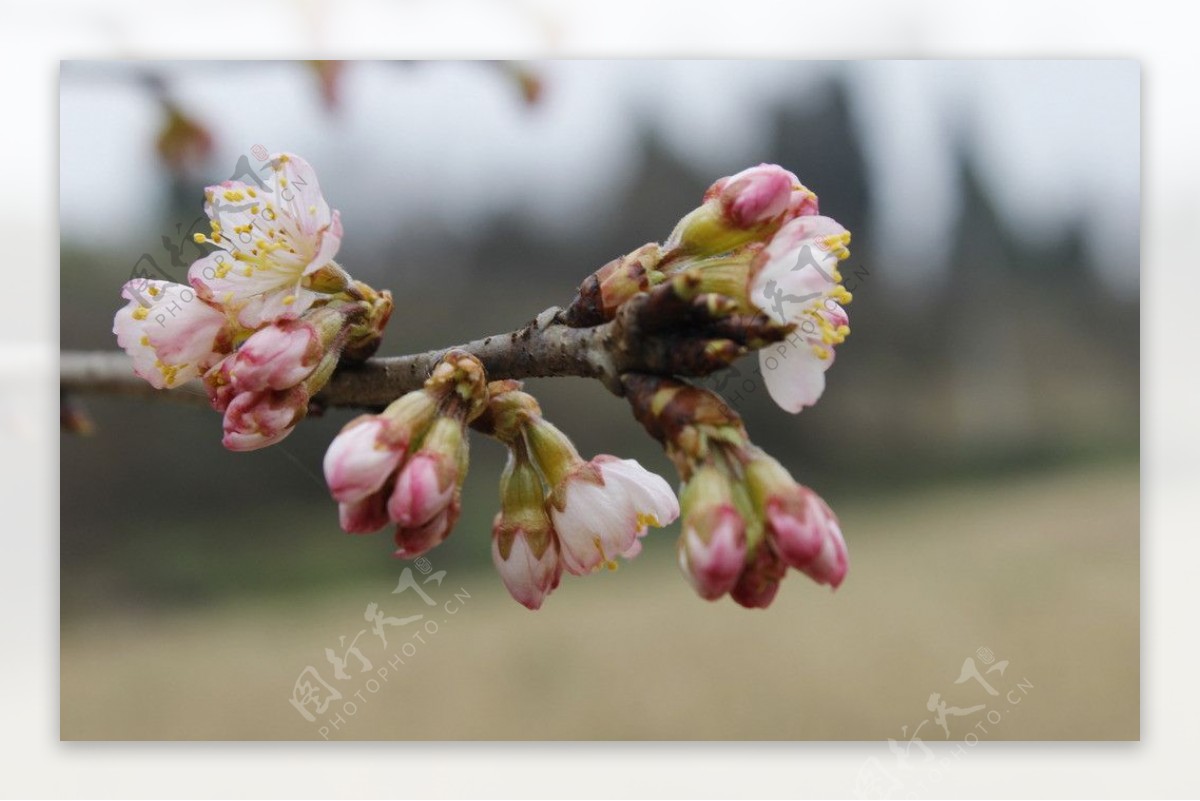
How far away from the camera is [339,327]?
0.67m

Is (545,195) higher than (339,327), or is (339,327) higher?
(545,195)

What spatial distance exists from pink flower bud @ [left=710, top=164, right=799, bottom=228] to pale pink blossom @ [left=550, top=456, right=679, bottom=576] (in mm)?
167

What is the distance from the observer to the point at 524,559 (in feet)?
2.30

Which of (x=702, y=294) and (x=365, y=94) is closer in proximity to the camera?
(x=702, y=294)

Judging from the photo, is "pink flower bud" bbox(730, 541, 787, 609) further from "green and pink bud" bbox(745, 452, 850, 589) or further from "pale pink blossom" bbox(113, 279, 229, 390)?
"pale pink blossom" bbox(113, 279, 229, 390)

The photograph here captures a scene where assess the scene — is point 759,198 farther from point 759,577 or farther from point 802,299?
point 759,577

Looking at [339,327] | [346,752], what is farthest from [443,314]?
[339,327]

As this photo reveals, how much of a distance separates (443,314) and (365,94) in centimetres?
153

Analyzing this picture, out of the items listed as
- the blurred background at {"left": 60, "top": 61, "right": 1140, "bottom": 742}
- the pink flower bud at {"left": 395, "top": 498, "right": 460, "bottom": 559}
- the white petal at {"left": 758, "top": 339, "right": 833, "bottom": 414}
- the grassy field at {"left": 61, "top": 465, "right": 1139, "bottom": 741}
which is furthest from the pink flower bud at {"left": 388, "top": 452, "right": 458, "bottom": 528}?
the grassy field at {"left": 61, "top": 465, "right": 1139, "bottom": 741}

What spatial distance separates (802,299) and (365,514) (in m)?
0.27

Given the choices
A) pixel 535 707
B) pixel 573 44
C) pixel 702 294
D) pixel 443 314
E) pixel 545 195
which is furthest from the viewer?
pixel 443 314

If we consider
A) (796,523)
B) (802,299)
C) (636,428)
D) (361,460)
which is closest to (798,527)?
(796,523)

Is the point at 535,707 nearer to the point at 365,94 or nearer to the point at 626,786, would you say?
the point at 626,786

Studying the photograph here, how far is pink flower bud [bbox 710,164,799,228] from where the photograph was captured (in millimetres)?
616
